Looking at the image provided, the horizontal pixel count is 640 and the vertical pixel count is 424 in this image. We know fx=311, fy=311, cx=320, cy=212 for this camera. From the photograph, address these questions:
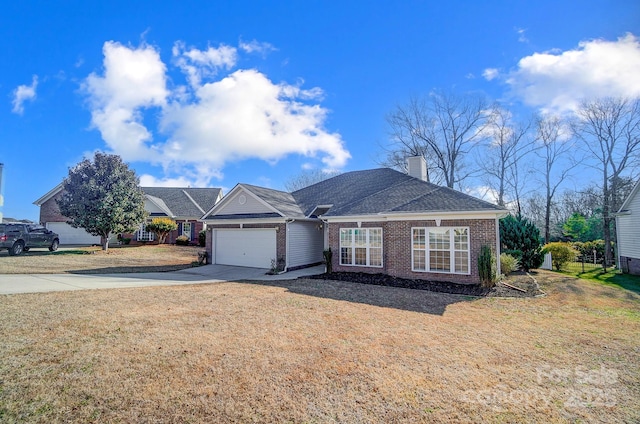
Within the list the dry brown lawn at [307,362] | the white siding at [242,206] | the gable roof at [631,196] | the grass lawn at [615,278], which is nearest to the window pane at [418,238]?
the dry brown lawn at [307,362]

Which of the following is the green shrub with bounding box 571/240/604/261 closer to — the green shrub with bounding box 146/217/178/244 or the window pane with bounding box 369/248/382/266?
the window pane with bounding box 369/248/382/266

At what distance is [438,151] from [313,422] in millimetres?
31810

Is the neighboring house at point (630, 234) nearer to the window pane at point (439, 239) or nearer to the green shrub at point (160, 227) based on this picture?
the window pane at point (439, 239)

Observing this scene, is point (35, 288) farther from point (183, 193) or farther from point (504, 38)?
point (183, 193)

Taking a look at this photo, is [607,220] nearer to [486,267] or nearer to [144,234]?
[486,267]

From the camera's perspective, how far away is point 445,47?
14406 millimetres

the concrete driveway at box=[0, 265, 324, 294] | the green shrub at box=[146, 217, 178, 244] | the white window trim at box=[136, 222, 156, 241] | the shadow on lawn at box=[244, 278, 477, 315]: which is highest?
the green shrub at box=[146, 217, 178, 244]

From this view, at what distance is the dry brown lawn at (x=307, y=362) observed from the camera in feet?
12.5

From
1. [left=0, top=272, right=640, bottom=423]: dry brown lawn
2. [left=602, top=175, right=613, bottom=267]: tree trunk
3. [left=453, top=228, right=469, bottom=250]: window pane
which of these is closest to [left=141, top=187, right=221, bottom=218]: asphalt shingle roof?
[left=0, top=272, right=640, bottom=423]: dry brown lawn

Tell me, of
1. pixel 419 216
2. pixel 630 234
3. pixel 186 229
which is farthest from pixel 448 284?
pixel 186 229

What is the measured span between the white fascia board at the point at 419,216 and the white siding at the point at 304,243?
94.7 inches

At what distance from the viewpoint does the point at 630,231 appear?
59.4 ft

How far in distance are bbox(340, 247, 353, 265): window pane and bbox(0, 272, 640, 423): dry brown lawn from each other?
6096mm

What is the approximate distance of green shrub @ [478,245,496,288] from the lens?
11609 millimetres
